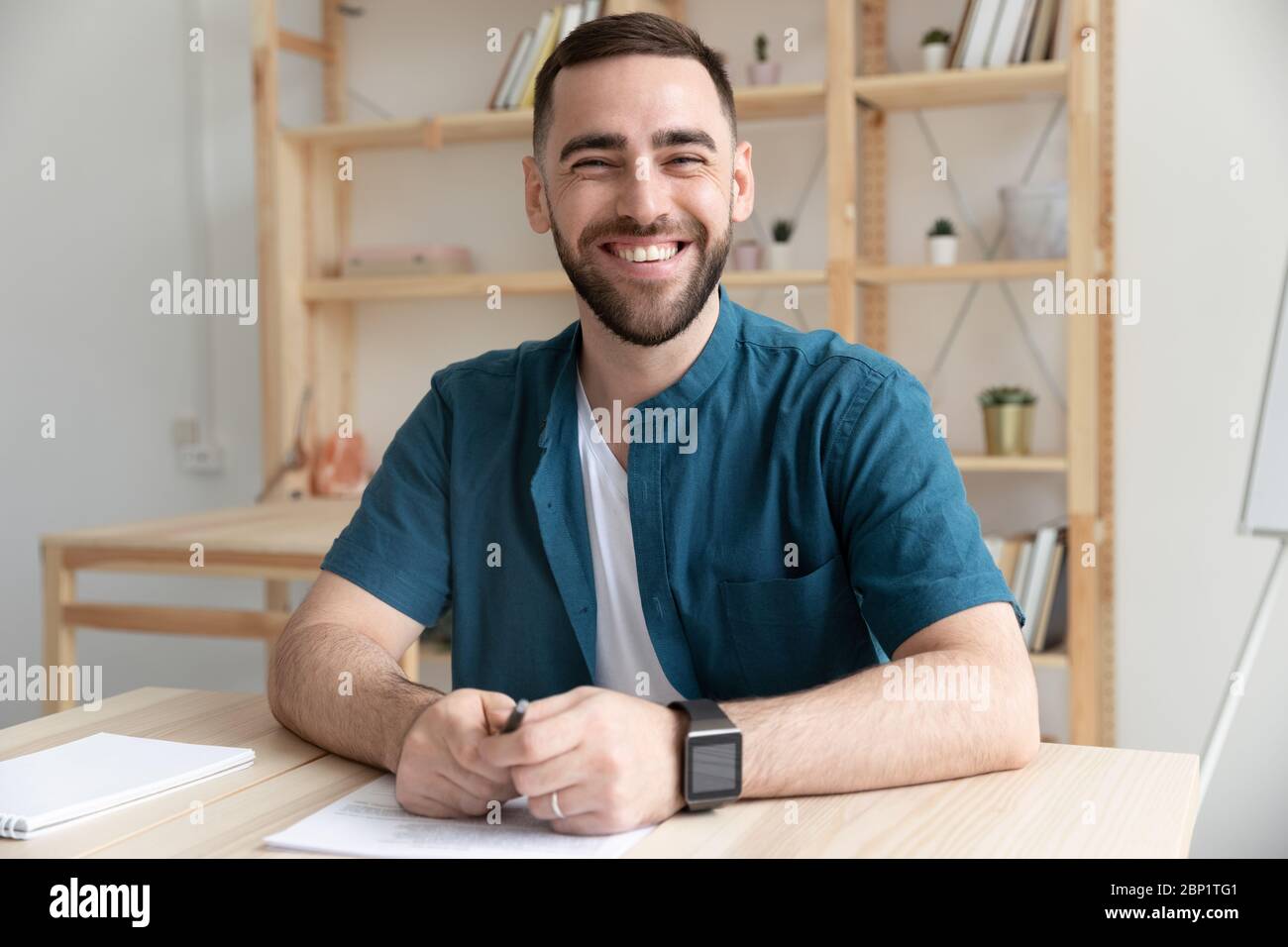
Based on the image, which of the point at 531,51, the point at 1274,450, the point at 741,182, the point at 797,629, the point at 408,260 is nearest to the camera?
the point at 797,629

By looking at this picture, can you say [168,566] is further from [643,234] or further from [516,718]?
[516,718]

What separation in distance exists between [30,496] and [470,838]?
333 centimetres

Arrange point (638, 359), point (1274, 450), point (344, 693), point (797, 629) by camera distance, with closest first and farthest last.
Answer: point (344, 693)
point (797, 629)
point (638, 359)
point (1274, 450)

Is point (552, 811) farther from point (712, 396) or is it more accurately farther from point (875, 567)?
point (712, 396)

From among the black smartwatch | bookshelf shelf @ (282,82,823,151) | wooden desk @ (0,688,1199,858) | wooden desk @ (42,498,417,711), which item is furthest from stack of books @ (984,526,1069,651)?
the black smartwatch

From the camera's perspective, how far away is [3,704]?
3.68 meters

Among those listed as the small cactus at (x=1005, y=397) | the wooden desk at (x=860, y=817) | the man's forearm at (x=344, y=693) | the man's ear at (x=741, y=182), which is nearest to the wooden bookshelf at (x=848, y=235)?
the small cactus at (x=1005, y=397)

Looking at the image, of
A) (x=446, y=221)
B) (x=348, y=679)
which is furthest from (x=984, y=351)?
(x=348, y=679)

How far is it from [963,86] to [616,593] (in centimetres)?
178

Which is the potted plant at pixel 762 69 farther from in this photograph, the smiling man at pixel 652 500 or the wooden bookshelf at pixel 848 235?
the smiling man at pixel 652 500

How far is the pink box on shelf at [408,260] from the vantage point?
324 cm

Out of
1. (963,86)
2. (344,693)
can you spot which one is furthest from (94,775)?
(963,86)

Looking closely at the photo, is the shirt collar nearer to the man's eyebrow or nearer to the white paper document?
the man's eyebrow

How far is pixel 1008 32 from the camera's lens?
2.68m
